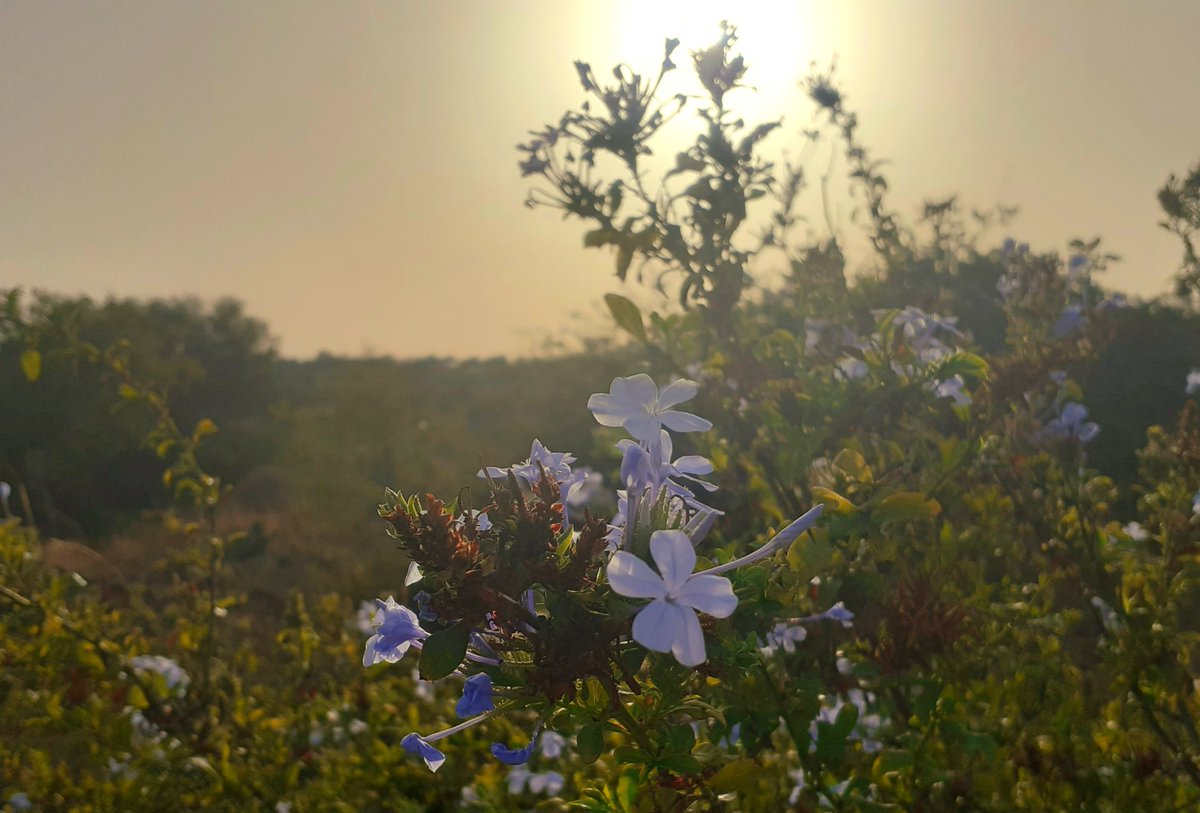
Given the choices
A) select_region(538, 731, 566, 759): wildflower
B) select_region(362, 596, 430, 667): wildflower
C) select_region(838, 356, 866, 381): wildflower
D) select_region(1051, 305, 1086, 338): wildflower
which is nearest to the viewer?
Answer: select_region(362, 596, 430, 667): wildflower

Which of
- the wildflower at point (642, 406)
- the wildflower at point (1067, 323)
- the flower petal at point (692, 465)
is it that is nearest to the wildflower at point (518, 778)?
the flower petal at point (692, 465)

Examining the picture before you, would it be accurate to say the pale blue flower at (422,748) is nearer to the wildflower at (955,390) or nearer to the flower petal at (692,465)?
the flower petal at (692,465)

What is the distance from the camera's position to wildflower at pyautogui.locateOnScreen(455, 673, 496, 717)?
966mm

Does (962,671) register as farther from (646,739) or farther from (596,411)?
(596,411)

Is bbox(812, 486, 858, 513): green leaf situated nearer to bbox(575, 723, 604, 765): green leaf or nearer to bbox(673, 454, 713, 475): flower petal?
bbox(673, 454, 713, 475): flower petal

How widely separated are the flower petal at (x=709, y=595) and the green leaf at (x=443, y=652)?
25cm

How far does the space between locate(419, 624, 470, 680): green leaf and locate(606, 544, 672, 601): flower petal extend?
0.21 meters

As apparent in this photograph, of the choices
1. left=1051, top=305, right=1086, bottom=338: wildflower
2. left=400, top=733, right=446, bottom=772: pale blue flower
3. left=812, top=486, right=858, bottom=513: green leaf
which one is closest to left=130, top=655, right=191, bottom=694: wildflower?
left=400, top=733, right=446, bottom=772: pale blue flower

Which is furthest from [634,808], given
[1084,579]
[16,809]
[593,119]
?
[16,809]

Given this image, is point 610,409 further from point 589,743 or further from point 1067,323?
point 1067,323

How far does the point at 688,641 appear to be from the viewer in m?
0.75

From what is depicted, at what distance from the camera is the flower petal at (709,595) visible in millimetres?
773

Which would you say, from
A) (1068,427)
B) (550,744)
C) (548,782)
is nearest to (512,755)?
(548,782)

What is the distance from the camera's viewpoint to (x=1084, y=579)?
2641 mm
